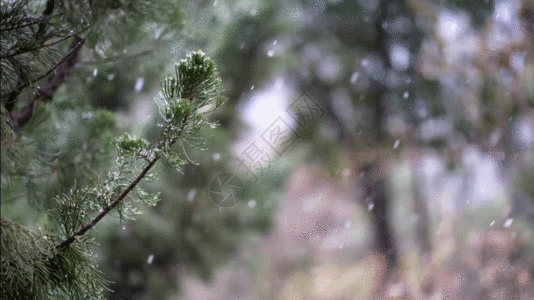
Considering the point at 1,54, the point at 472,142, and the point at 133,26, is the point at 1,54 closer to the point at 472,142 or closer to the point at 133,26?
the point at 133,26

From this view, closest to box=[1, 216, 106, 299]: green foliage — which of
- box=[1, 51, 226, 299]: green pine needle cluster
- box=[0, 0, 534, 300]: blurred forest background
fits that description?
box=[1, 51, 226, 299]: green pine needle cluster

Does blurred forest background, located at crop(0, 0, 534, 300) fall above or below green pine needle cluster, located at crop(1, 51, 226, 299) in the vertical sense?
above

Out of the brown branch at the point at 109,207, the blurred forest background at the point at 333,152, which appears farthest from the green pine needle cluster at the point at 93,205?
the blurred forest background at the point at 333,152

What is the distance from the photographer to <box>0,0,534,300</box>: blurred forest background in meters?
1.55

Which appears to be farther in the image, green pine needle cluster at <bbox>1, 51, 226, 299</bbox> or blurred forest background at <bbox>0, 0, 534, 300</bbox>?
blurred forest background at <bbox>0, 0, 534, 300</bbox>

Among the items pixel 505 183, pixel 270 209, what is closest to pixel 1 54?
pixel 270 209

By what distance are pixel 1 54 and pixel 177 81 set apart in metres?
0.25

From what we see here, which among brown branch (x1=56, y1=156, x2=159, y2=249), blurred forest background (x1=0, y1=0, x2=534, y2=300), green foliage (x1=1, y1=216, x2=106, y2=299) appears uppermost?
blurred forest background (x1=0, y1=0, x2=534, y2=300)

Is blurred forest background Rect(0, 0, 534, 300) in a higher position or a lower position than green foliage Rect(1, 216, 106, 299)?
higher

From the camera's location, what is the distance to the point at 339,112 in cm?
364

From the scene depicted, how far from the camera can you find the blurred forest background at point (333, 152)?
155cm

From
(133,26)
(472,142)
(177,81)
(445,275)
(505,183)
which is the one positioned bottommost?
(177,81)

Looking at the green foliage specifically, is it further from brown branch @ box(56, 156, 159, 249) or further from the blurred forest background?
the blurred forest background

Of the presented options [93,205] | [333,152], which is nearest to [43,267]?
[93,205]
